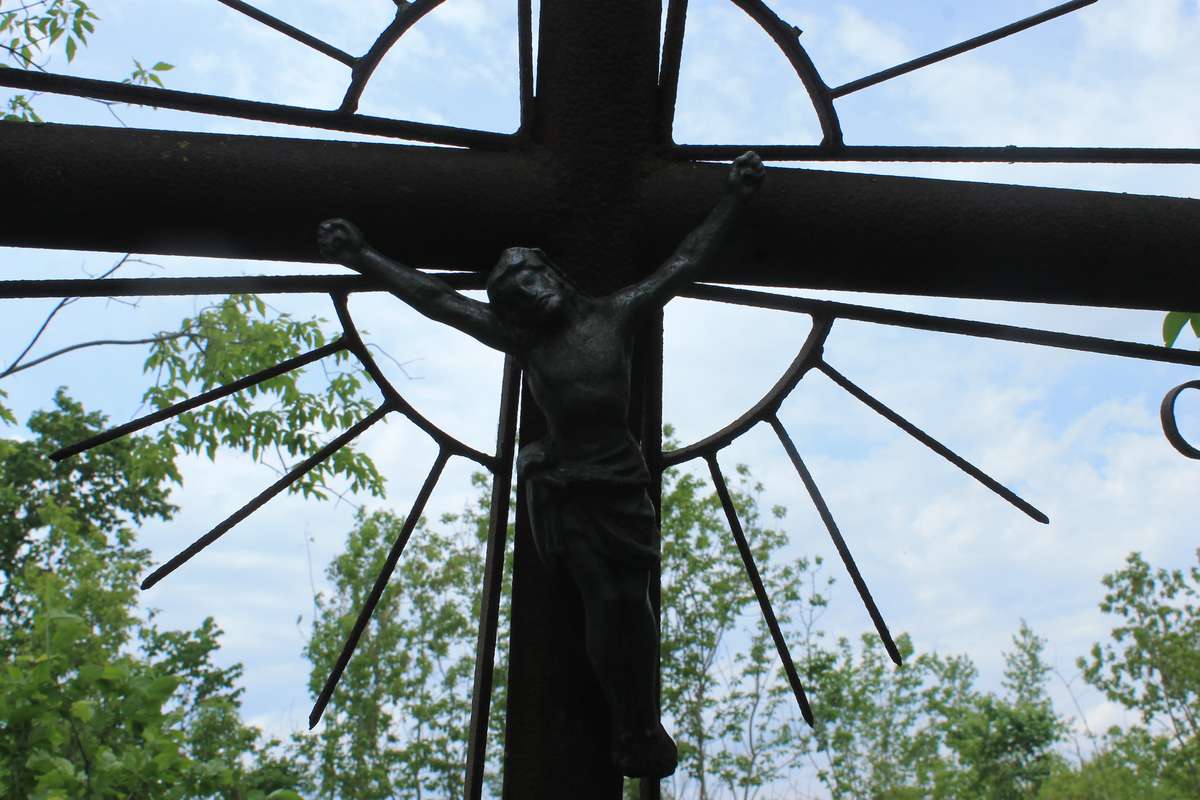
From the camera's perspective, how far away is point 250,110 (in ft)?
7.55

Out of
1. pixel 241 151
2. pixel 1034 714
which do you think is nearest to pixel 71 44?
Result: pixel 241 151

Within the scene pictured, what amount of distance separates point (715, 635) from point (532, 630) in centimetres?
1136

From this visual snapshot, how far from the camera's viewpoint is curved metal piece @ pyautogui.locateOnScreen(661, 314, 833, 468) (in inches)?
101

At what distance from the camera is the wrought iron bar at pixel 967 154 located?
2.50 meters

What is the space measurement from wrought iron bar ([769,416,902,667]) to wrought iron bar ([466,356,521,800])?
0.61 metres

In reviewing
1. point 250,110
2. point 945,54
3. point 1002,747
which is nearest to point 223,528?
point 250,110

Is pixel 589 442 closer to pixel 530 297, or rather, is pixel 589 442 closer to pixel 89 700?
pixel 530 297

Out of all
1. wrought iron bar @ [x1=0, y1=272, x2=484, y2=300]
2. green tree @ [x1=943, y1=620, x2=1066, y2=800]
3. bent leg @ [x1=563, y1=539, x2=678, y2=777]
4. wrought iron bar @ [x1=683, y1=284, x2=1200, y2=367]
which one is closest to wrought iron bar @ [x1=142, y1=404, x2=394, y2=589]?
wrought iron bar @ [x1=0, y1=272, x2=484, y2=300]

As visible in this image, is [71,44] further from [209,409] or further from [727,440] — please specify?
[727,440]

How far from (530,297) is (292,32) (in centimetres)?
96

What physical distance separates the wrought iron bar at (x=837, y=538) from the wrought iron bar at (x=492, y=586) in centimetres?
61

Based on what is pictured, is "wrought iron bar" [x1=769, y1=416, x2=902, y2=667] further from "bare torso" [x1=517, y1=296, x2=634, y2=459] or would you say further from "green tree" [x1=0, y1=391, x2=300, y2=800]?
"green tree" [x1=0, y1=391, x2=300, y2=800]

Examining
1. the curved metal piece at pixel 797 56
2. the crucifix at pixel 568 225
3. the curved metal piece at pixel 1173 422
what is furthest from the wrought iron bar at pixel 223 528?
the curved metal piece at pixel 1173 422

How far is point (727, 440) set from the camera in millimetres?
2689
